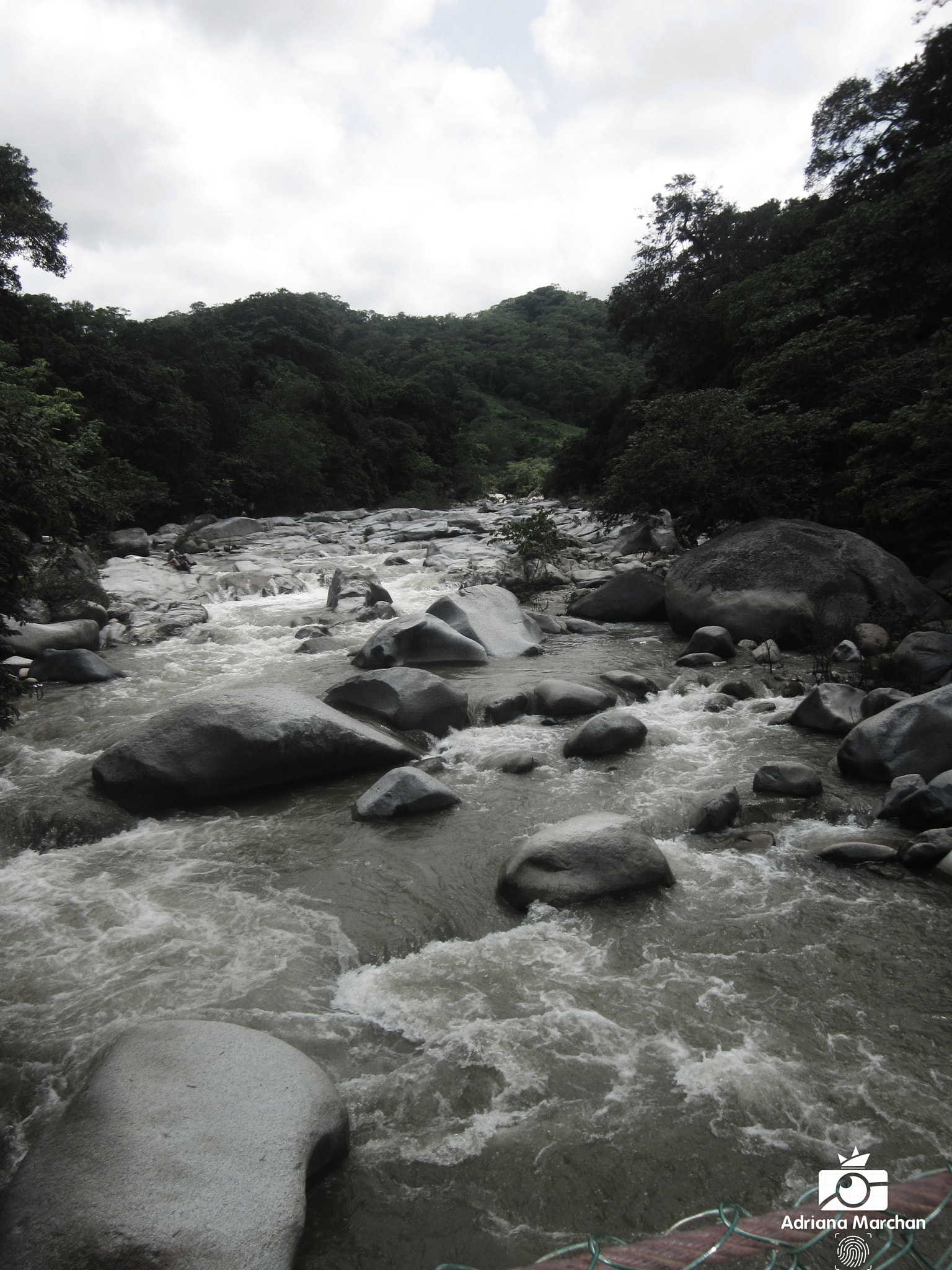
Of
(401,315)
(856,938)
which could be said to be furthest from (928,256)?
(401,315)

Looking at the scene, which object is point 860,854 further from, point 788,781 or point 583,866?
point 583,866

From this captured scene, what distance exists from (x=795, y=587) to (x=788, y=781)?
574 cm

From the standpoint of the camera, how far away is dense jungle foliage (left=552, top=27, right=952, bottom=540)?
456 inches

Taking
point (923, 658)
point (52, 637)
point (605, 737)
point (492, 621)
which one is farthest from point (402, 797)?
point (52, 637)

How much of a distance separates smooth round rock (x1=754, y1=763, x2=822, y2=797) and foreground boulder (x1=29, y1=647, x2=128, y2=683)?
8832mm

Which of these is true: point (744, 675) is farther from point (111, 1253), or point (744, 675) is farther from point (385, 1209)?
point (111, 1253)

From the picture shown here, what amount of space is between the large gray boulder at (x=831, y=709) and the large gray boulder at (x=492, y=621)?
14.6 ft

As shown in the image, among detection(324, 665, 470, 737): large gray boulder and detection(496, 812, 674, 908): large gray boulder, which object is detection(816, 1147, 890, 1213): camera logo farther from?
detection(324, 665, 470, 737): large gray boulder

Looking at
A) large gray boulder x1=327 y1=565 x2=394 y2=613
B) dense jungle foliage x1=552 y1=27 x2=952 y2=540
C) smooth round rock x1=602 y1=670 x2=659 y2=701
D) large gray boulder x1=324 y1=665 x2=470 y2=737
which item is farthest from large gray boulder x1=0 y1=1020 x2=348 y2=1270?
large gray boulder x1=327 y1=565 x2=394 y2=613

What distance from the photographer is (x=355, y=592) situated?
16.0m

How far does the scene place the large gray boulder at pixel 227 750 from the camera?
6.28 m

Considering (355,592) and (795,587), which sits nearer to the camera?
(795,587)

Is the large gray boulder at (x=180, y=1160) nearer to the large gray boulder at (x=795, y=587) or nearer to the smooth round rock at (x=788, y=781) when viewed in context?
the smooth round rock at (x=788, y=781)

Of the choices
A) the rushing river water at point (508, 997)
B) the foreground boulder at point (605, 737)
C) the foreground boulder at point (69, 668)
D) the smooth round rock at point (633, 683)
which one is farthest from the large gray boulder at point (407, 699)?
the foreground boulder at point (69, 668)
